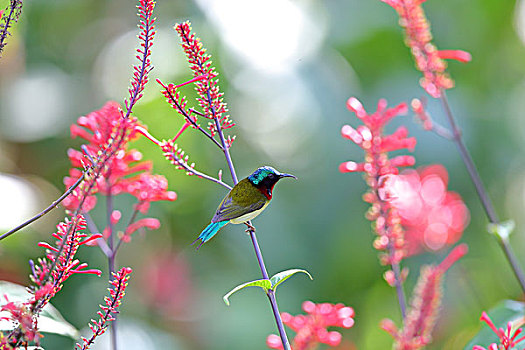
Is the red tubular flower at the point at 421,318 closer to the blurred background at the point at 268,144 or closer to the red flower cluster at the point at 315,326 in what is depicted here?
the red flower cluster at the point at 315,326

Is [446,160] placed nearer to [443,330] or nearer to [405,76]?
[405,76]

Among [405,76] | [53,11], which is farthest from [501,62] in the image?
[53,11]

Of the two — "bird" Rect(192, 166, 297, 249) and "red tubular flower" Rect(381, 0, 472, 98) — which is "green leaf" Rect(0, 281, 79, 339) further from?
"red tubular flower" Rect(381, 0, 472, 98)

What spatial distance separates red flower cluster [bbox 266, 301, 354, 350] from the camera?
0.44m

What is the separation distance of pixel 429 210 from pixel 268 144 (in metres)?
0.80

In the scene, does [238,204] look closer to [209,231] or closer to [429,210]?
[209,231]

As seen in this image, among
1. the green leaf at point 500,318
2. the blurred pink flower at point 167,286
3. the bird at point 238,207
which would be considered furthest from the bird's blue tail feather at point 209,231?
the blurred pink flower at point 167,286

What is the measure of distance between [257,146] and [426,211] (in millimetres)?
778

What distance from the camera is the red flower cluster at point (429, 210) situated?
71 centimetres

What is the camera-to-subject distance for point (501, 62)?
172 centimetres

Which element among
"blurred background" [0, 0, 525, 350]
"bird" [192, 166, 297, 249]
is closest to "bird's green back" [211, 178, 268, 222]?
"bird" [192, 166, 297, 249]

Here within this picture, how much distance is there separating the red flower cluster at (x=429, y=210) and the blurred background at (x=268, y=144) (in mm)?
170

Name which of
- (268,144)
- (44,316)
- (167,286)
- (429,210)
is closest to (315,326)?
(44,316)

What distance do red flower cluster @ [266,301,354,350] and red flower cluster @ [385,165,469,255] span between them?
9.3 inches
